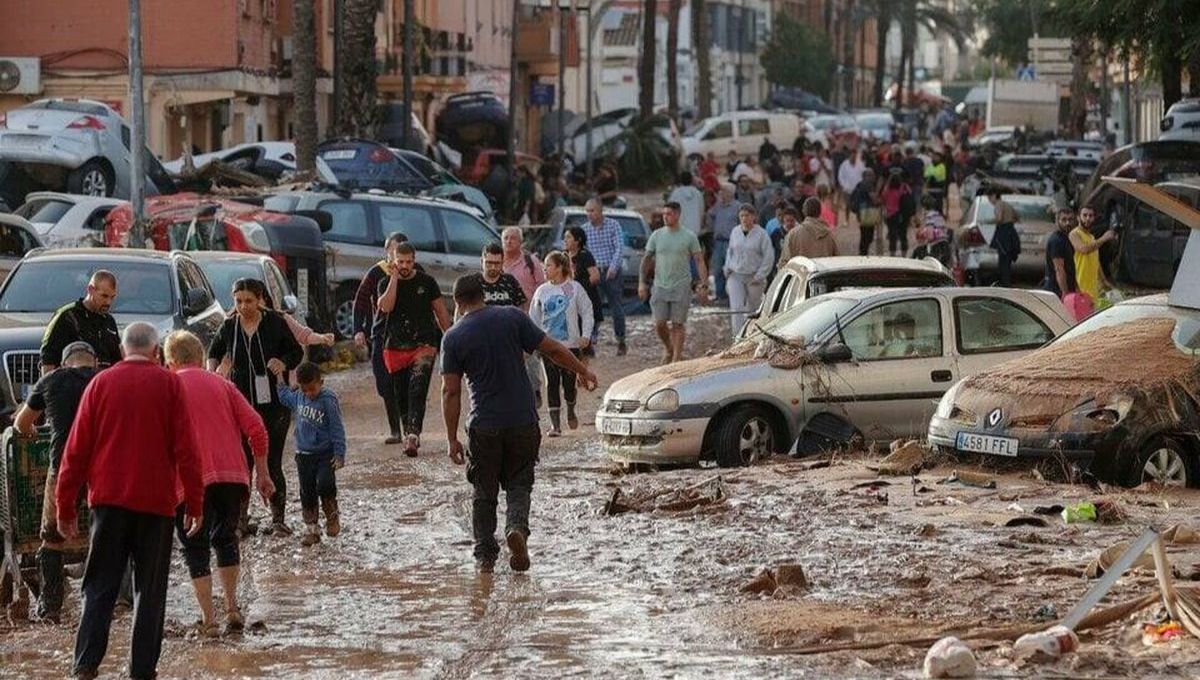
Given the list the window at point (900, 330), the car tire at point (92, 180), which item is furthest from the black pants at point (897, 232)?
the window at point (900, 330)

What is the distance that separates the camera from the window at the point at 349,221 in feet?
94.2

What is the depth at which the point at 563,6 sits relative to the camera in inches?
1950

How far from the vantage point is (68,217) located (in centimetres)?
2975

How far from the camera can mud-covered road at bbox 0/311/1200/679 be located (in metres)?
10.8

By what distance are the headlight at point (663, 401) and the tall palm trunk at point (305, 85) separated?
65.1ft

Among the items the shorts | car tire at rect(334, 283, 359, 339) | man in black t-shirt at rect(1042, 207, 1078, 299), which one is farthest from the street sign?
the shorts

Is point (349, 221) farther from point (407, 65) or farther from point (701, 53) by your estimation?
point (701, 53)

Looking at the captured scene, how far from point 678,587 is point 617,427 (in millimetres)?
5284

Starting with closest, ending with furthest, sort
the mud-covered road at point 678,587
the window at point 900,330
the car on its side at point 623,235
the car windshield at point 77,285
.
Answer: the mud-covered road at point 678,587, the window at point 900,330, the car windshield at point 77,285, the car on its side at point 623,235

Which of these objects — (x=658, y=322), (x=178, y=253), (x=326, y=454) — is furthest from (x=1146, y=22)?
(x=326, y=454)

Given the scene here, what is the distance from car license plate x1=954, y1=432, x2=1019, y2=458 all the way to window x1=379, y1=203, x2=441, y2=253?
13.7 meters

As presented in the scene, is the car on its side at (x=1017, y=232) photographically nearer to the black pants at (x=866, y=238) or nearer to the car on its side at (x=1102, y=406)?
the black pants at (x=866, y=238)

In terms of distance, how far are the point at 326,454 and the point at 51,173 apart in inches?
869

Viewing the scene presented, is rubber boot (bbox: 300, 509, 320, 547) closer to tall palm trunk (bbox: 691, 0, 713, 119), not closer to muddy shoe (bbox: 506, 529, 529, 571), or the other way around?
muddy shoe (bbox: 506, 529, 529, 571)
